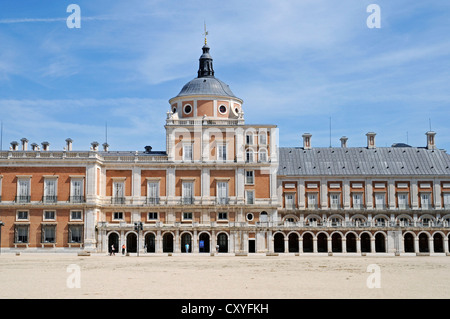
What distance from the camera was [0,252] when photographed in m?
62.7

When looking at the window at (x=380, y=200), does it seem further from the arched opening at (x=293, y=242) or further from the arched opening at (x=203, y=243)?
the arched opening at (x=203, y=243)

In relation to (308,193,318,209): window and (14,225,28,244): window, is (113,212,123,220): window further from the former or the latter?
(308,193,318,209): window

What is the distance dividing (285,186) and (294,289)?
48.8 metres

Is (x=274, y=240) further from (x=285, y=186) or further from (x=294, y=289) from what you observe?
(x=294, y=289)

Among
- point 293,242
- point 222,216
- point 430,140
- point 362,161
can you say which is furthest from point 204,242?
point 430,140

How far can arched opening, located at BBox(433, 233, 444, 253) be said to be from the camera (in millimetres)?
68188

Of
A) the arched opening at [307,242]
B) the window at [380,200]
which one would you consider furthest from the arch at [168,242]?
the window at [380,200]

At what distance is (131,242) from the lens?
65.5 meters

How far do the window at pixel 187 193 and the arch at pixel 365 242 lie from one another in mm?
19614

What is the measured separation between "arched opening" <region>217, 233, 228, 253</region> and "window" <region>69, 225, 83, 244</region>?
14.6m

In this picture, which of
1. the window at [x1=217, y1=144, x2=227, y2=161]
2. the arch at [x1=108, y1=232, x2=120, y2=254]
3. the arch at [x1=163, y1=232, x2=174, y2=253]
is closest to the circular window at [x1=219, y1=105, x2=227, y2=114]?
the window at [x1=217, y1=144, x2=227, y2=161]

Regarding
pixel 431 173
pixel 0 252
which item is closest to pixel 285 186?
pixel 431 173

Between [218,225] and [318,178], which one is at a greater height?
[318,178]

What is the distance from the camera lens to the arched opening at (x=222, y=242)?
212 feet
